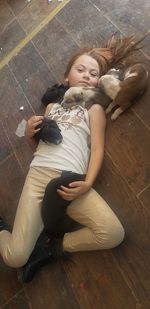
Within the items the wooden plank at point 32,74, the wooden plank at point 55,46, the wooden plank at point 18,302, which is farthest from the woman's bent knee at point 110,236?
the wooden plank at point 55,46

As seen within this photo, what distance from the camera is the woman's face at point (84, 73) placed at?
1.62 metres

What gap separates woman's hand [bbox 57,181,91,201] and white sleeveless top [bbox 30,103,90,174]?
0.26 feet

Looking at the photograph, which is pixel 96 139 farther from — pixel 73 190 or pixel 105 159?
pixel 73 190

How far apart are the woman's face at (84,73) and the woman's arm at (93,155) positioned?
0.13m

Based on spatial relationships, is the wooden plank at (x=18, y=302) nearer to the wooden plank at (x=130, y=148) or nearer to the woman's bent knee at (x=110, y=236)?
the woman's bent knee at (x=110, y=236)

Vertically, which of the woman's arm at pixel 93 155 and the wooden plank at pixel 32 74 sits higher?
the wooden plank at pixel 32 74

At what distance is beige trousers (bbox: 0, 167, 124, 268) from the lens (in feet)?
4.36

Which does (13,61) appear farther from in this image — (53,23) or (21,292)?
(21,292)

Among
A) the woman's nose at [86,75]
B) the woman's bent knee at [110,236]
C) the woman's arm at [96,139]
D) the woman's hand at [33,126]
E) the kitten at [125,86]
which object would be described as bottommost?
the woman's bent knee at [110,236]

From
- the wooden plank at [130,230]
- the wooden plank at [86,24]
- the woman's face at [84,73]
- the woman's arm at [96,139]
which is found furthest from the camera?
the wooden plank at [86,24]

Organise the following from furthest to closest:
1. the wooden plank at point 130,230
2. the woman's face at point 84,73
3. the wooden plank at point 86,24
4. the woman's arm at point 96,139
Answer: the wooden plank at point 86,24 → the woman's face at point 84,73 → the woman's arm at point 96,139 → the wooden plank at point 130,230

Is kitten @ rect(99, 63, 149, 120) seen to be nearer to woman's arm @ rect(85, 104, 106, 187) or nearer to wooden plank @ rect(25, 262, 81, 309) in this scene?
woman's arm @ rect(85, 104, 106, 187)

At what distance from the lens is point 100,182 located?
1.53 meters

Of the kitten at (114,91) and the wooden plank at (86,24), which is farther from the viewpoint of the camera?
the wooden plank at (86,24)
